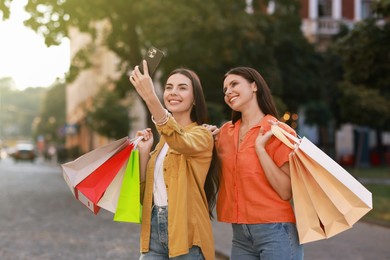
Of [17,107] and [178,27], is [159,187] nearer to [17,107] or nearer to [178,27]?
[178,27]

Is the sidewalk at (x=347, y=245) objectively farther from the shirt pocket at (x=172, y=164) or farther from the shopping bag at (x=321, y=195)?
the shopping bag at (x=321, y=195)

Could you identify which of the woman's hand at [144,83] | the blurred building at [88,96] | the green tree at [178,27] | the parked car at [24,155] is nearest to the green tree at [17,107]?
the blurred building at [88,96]

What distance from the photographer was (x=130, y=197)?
3.75 metres

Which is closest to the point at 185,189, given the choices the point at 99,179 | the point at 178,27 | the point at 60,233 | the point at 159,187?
the point at 159,187

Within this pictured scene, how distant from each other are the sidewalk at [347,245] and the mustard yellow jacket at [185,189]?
4726 mm

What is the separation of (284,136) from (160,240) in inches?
32.7

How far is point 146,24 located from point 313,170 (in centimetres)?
1744

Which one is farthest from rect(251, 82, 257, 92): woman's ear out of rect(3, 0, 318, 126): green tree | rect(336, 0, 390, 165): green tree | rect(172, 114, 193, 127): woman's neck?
rect(3, 0, 318, 126): green tree

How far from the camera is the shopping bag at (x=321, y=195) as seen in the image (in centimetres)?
338

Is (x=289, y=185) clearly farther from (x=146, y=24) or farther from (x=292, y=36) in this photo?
(x=292, y=36)

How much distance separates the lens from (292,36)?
31.1m

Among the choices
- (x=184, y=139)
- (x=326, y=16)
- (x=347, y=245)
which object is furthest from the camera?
(x=326, y=16)

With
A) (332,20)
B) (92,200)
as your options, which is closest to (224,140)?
(92,200)

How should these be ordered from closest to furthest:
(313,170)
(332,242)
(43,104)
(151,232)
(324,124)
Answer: (313,170), (151,232), (332,242), (324,124), (43,104)
